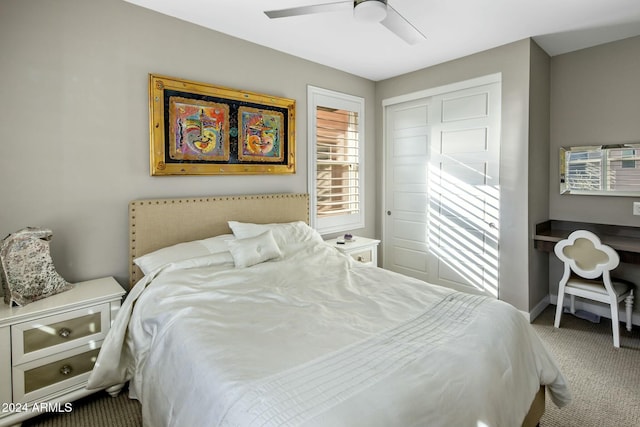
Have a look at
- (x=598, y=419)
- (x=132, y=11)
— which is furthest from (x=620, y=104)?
(x=132, y=11)

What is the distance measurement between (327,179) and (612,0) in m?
2.75

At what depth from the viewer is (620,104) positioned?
10.4ft

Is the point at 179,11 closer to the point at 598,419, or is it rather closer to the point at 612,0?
the point at 612,0

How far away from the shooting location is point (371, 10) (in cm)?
187

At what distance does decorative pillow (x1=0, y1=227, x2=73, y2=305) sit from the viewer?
185 centimetres

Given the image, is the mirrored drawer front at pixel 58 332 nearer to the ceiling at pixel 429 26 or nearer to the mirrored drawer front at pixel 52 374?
the mirrored drawer front at pixel 52 374

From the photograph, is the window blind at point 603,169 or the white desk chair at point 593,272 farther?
the window blind at point 603,169

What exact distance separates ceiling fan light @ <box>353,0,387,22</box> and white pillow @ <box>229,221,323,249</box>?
5.43 feet

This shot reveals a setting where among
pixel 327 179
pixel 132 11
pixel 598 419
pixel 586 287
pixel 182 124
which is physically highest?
pixel 132 11

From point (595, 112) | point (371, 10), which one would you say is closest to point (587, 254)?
point (595, 112)

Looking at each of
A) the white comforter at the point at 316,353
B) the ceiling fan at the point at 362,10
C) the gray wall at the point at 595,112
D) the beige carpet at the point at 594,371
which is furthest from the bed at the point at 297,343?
the gray wall at the point at 595,112

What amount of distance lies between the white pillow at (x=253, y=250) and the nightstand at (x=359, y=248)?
3.51 ft

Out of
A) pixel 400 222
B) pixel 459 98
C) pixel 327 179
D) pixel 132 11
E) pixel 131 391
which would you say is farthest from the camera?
pixel 400 222

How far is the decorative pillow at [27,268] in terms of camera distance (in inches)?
73.0
